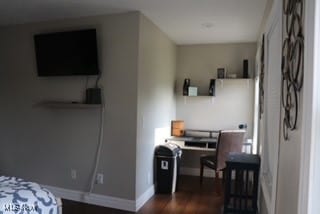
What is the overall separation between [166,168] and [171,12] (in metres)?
2.10

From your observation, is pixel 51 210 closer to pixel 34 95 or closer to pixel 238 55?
pixel 34 95

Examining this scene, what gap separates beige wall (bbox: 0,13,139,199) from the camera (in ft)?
10.7

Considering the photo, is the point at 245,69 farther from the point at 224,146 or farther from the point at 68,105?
the point at 68,105

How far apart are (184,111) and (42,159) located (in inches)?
99.9

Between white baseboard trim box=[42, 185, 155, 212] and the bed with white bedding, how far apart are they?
128 cm

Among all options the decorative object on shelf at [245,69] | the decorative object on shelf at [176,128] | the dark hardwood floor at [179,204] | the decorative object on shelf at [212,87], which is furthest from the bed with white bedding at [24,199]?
the decorative object on shelf at [245,69]

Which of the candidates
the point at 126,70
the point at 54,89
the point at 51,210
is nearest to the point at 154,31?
the point at 126,70

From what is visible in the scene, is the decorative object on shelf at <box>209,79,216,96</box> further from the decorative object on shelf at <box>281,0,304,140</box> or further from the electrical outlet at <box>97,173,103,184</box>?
the decorative object on shelf at <box>281,0,304,140</box>

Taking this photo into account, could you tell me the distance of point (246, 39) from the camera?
4.39 m

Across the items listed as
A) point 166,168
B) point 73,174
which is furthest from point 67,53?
point 166,168

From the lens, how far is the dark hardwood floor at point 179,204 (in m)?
3.21

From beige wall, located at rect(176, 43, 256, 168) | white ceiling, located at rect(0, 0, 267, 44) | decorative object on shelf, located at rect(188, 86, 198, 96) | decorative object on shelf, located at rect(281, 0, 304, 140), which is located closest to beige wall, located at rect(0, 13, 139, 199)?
white ceiling, located at rect(0, 0, 267, 44)

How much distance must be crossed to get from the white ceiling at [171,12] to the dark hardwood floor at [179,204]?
2.39 m

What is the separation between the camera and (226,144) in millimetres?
3785
